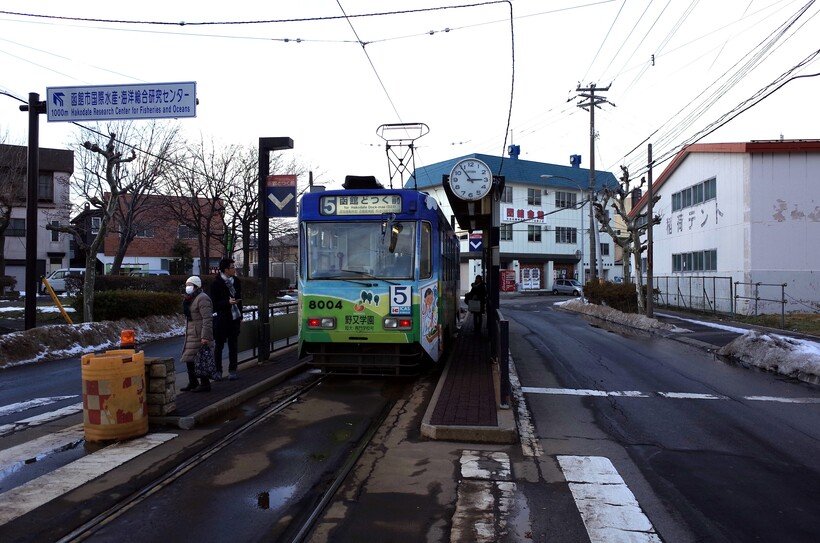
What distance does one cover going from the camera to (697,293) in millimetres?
29219

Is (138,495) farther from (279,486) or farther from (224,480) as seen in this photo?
(279,486)

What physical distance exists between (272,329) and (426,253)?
14.3 ft

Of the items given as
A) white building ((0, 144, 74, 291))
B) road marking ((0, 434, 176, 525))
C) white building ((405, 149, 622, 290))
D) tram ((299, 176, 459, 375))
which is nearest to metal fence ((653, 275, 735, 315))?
tram ((299, 176, 459, 375))

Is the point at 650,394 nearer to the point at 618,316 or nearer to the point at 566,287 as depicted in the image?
the point at 618,316

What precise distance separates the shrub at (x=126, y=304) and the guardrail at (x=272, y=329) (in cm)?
569

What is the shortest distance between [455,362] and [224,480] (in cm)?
709

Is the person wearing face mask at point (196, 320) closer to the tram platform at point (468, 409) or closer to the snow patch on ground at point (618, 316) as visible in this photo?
the tram platform at point (468, 409)

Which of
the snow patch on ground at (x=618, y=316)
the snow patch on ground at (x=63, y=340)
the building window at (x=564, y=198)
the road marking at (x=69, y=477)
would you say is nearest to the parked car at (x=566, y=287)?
the building window at (x=564, y=198)

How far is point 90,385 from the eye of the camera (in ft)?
21.1

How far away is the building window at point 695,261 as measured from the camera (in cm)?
2842

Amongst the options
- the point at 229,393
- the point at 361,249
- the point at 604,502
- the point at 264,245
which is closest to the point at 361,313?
the point at 361,249

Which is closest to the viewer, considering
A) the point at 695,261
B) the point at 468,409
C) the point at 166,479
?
the point at 166,479

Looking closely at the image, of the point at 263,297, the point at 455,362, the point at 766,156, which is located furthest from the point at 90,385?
the point at 766,156

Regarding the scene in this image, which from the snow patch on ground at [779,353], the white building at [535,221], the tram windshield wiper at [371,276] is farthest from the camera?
the white building at [535,221]
